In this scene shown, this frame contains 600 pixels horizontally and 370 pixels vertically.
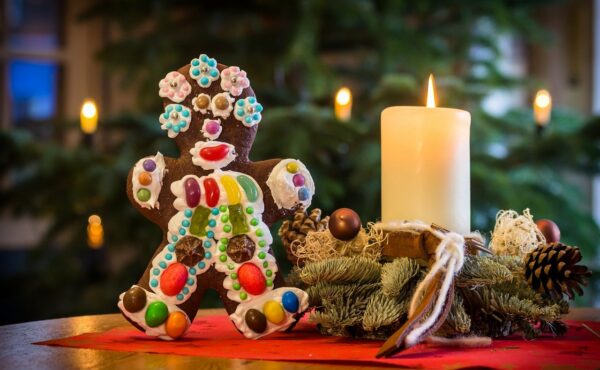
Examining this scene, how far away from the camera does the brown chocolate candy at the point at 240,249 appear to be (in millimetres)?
920

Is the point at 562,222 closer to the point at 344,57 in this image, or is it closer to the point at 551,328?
the point at 551,328

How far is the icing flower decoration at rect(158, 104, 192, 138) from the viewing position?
95cm

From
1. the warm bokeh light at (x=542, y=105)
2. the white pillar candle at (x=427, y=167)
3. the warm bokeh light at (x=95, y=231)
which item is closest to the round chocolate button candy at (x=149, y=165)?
the white pillar candle at (x=427, y=167)

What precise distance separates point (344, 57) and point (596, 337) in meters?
3.15

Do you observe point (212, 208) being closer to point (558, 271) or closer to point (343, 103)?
point (558, 271)

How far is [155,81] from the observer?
2.49 metres

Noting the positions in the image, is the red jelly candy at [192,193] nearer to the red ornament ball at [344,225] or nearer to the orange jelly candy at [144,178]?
the orange jelly candy at [144,178]

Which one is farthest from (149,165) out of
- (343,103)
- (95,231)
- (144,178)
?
(95,231)

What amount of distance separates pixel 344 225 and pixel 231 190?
0.13 meters

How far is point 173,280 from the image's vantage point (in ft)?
2.96

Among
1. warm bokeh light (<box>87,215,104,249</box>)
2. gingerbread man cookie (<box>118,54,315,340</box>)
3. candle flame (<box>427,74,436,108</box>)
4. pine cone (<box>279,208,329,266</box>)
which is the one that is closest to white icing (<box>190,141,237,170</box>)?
gingerbread man cookie (<box>118,54,315,340</box>)

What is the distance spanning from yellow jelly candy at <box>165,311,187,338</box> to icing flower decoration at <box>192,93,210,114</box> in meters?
0.23

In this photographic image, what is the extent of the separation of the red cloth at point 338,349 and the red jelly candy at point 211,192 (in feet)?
0.48

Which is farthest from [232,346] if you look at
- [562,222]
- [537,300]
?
[562,222]
